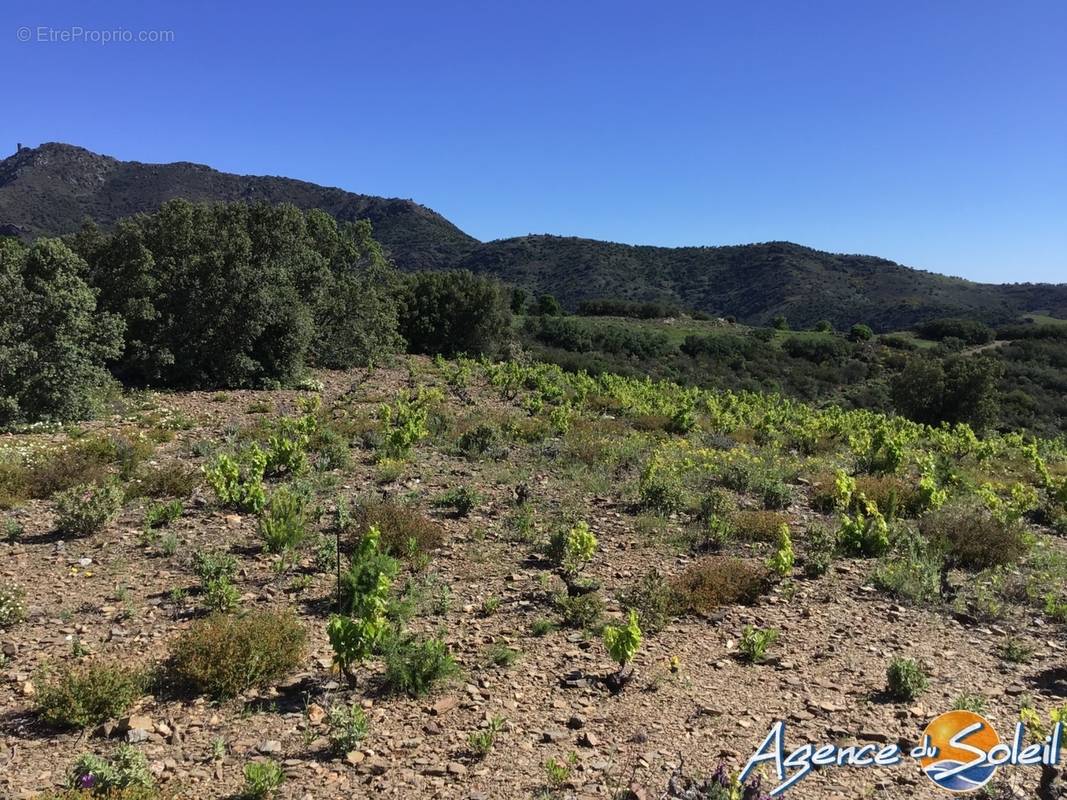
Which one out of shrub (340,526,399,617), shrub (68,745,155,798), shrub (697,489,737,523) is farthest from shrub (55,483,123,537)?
shrub (697,489,737,523)

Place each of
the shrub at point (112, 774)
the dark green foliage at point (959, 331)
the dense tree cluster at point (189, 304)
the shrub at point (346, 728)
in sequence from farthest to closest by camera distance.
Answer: the dark green foliage at point (959, 331) → the dense tree cluster at point (189, 304) → the shrub at point (346, 728) → the shrub at point (112, 774)

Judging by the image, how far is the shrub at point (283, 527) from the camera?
611 centimetres

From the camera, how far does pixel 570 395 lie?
663 inches

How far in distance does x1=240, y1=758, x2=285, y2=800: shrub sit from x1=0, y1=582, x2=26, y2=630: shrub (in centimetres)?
279

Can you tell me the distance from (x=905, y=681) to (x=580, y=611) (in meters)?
2.32

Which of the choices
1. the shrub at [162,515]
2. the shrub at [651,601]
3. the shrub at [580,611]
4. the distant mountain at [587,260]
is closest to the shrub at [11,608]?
the shrub at [162,515]

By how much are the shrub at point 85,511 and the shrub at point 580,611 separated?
4.76 m

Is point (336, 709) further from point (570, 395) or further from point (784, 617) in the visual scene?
point (570, 395)

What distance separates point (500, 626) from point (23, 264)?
12.0m

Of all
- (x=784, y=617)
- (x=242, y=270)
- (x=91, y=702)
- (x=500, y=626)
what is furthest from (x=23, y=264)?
(x=784, y=617)

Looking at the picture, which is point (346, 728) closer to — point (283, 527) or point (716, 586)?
point (283, 527)

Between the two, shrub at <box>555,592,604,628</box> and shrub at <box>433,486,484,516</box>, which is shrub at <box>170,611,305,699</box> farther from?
shrub at <box>433,486,484,516</box>

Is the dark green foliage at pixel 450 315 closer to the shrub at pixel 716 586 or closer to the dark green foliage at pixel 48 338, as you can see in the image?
the dark green foliage at pixel 48 338

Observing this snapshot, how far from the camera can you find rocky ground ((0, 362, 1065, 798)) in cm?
347
